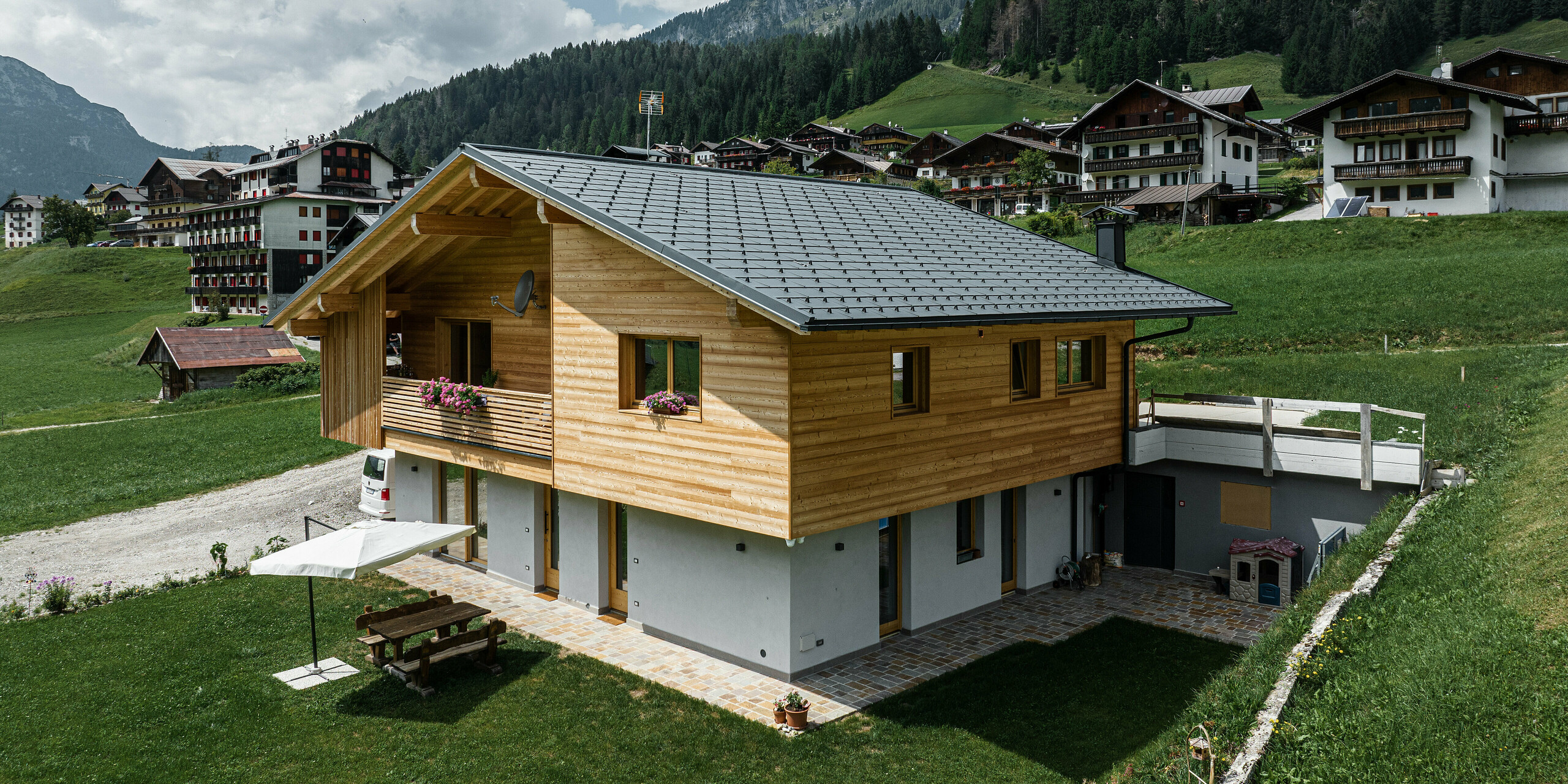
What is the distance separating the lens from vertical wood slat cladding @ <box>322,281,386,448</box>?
17891 mm

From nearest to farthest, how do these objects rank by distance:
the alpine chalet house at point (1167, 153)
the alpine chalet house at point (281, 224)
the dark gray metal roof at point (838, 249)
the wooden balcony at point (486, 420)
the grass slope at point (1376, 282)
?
1. the dark gray metal roof at point (838, 249)
2. the wooden balcony at point (486, 420)
3. the grass slope at point (1376, 282)
4. the alpine chalet house at point (1167, 153)
5. the alpine chalet house at point (281, 224)

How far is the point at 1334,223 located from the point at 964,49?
→ 137 m

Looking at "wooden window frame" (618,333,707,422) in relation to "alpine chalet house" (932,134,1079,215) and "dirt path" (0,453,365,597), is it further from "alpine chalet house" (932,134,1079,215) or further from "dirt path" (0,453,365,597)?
"alpine chalet house" (932,134,1079,215)

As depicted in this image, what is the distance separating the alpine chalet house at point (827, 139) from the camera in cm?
11869

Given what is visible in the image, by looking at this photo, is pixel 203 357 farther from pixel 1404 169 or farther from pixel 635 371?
pixel 1404 169

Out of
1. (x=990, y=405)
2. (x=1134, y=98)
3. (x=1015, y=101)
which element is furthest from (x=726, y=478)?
(x=1015, y=101)

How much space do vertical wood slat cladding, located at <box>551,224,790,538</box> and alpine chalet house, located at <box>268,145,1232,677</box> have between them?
0.04m

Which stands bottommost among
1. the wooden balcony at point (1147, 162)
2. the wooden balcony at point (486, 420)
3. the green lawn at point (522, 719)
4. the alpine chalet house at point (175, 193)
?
the green lawn at point (522, 719)

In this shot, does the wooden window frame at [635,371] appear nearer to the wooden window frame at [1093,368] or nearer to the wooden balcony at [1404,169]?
the wooden window frame at [1093,368]

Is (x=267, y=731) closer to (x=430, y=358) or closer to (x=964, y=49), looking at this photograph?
(x=430, y=358)

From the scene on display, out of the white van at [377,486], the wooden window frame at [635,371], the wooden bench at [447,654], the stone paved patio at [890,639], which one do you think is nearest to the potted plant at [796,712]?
the stone paved patio at [890,639]

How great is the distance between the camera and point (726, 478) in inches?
454

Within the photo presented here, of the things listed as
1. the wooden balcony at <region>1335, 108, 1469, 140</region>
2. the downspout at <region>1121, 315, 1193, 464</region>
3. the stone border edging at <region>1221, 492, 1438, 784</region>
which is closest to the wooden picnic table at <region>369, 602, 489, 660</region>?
the stone border edging at <region>1221, 492, 1438, 784</region>

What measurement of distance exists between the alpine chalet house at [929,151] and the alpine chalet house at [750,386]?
259 ft
